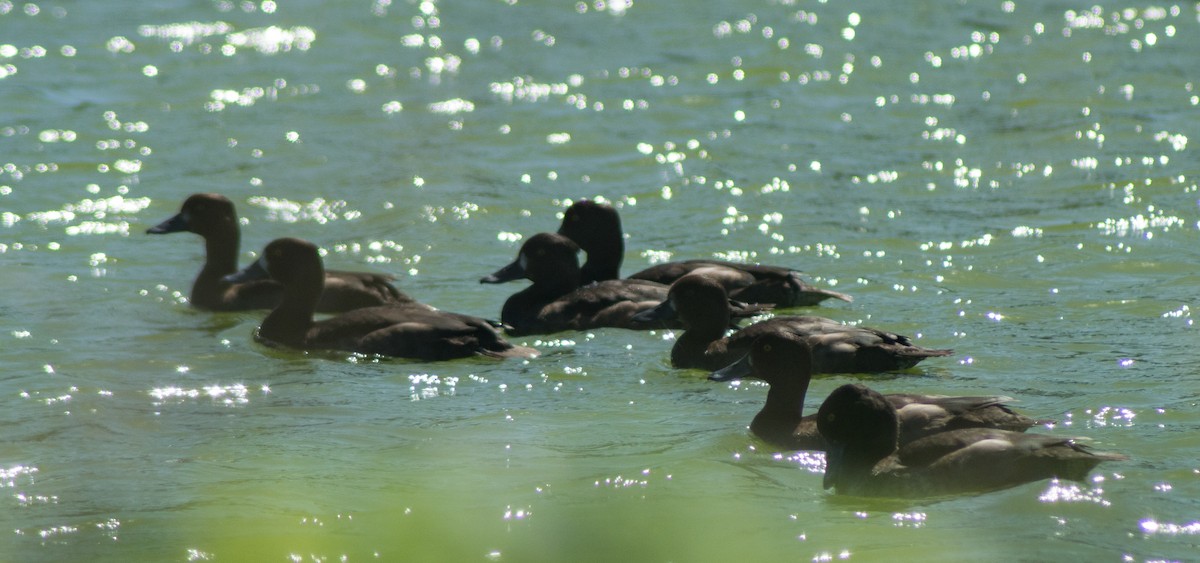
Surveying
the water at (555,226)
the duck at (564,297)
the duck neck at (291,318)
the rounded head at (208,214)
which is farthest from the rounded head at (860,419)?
the rounded head at (208,214)

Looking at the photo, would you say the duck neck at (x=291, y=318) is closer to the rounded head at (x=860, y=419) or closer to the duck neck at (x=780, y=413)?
the duck neck at (x=780, y=413)

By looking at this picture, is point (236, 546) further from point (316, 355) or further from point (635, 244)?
point (635, 244)

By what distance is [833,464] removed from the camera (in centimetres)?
823

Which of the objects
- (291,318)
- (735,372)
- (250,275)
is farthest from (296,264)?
(735,372)

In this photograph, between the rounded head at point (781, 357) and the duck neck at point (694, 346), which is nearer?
the rounded head at point (781, 357)

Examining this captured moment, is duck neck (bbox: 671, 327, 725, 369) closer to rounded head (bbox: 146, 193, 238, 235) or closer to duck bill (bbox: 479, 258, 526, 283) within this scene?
duck bill (bbox: 479, 258, 526, 283)

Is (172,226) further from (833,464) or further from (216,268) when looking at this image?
(833,464)

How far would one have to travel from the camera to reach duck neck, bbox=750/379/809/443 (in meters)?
8.95

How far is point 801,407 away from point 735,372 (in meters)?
0.88

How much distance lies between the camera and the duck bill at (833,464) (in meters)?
8.19

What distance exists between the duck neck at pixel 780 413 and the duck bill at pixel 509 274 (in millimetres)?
3847

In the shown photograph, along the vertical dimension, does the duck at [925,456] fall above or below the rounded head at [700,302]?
below

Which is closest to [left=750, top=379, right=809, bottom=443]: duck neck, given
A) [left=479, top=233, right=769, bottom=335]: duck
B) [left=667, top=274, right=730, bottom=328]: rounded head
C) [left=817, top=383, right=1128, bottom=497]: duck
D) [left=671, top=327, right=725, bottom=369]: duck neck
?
[left=817, top=383, right=1128, bottom=497]: duck

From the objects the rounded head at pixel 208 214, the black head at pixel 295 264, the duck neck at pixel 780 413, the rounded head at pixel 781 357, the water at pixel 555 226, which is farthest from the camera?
the rounded head at pixel 208 214
